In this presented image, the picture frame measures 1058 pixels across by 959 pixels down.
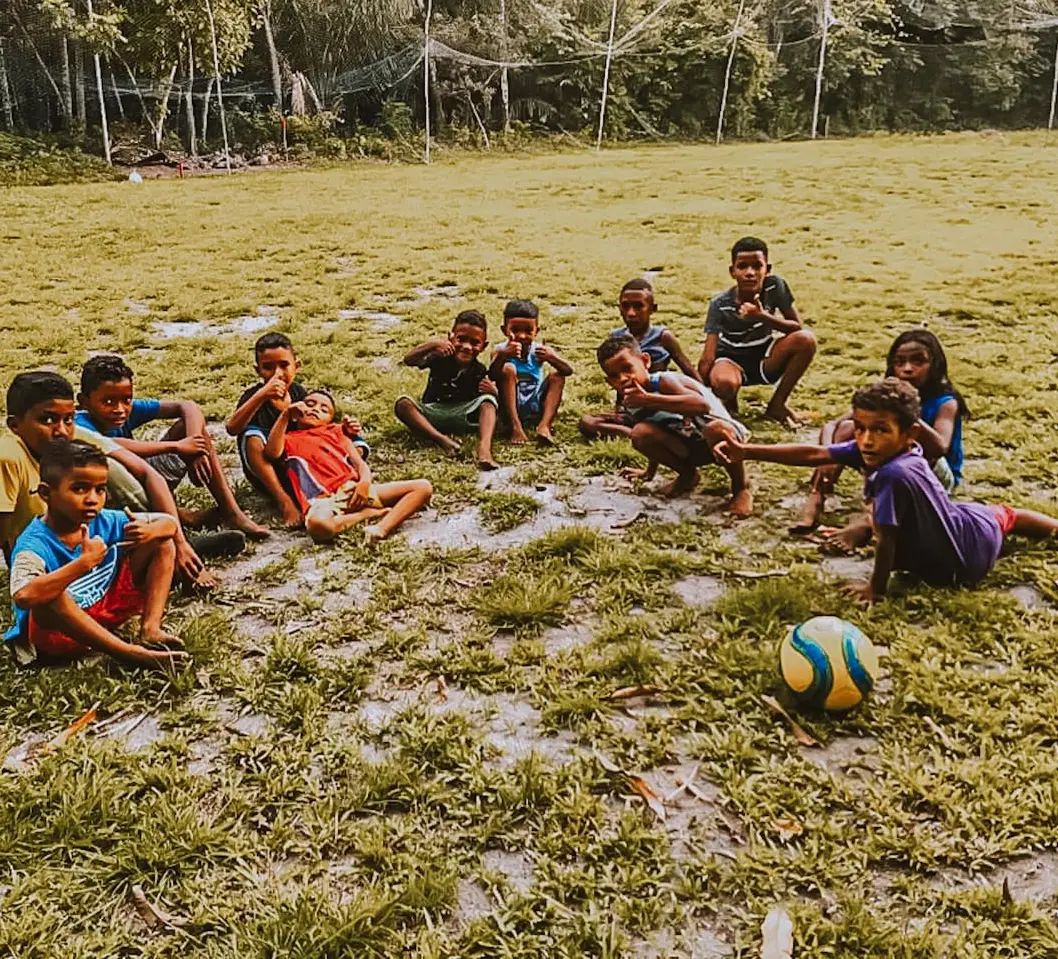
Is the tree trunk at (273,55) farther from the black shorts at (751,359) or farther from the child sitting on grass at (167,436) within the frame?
the child sitting on grass at (167,436)

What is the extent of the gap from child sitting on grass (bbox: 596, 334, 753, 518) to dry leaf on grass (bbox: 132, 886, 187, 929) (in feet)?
8.71

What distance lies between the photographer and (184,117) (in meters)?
25.5

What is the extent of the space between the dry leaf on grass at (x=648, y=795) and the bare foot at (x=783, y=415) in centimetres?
319

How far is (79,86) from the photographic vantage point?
23.3 meters

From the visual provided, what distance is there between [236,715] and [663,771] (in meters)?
1.28

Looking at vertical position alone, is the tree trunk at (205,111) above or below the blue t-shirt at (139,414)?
above

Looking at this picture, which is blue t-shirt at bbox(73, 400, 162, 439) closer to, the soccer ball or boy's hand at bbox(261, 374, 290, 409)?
boy's hand at bbox(261, 374, 290, 409)

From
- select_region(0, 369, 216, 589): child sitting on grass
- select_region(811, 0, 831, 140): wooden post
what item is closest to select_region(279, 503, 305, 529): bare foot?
select_region(0, 369, 216, 589): child sitting on grass

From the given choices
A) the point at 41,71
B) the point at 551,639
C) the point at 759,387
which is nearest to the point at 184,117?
the point at 41,71

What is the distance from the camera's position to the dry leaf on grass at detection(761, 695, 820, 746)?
2.51 metres

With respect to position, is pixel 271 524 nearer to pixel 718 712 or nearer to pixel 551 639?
pixel 551 639

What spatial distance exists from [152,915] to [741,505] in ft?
9.36

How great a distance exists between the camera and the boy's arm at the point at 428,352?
4895 mm

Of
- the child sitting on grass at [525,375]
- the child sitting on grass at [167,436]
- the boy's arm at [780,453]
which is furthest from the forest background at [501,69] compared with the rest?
the boy's arm at [780,453]
